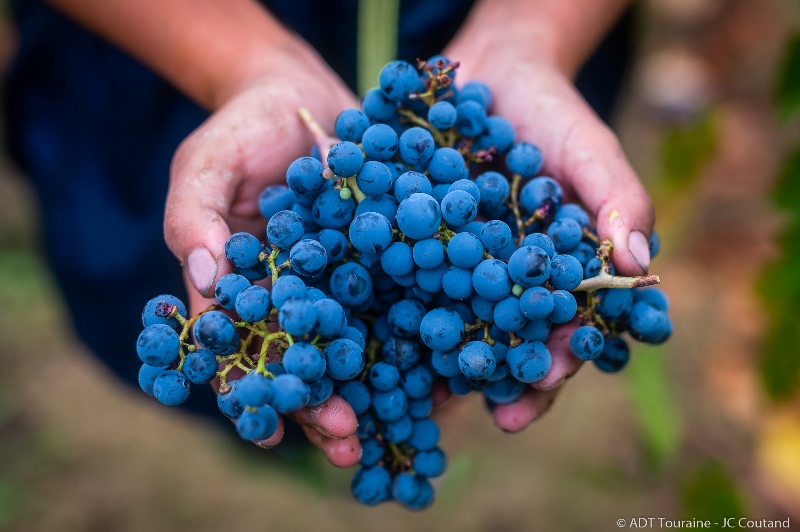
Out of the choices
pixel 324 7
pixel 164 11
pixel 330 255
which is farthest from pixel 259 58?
pixel 330 255

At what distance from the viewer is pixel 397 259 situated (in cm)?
111

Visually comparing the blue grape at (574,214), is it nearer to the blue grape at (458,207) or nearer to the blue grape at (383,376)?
the blue grape at (458,207)

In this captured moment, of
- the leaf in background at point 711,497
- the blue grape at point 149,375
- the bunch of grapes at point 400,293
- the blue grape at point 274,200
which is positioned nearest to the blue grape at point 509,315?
the bunch of grapes at point 400,293

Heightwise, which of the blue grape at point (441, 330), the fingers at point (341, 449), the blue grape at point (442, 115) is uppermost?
the blue grape at point (442, 115)

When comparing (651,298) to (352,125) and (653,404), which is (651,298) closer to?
(352,125)

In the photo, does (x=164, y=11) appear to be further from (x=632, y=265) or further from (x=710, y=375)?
(x=710, y=375)

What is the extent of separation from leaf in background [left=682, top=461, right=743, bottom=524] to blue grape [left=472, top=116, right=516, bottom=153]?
1338 millimetres

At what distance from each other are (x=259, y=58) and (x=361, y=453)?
3.21ft

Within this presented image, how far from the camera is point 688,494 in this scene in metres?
2.03

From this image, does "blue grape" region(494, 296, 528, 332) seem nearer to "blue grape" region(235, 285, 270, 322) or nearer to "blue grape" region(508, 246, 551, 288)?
"blue grape" region(508, 246, 551, 288)

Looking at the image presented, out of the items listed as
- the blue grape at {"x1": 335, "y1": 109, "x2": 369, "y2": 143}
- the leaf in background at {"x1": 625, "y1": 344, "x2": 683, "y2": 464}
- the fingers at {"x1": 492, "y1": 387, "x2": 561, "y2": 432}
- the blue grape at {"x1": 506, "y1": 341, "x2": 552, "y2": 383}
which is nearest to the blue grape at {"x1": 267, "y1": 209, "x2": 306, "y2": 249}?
the blue grape at {"x1": 335, "y1": 109, "x2": 369, "y2": 143}

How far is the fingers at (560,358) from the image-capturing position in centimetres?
120

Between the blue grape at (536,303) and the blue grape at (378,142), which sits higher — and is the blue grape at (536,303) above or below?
below

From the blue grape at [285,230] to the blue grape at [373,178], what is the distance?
0.13m
